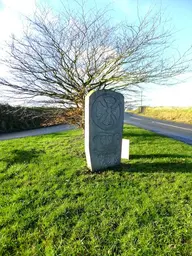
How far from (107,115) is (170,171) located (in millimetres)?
1797

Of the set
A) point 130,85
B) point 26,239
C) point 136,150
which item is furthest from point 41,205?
point 130,85

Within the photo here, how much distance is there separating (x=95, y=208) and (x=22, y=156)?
10.9 ft

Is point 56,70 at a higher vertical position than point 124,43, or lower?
lower

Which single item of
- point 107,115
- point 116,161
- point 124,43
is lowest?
point 116,161

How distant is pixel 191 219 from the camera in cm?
288

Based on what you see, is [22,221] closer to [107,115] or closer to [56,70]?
[107,115]

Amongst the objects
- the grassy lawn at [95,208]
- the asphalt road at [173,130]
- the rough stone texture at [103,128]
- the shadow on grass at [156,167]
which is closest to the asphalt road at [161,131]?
the asphalt road at [173,130]

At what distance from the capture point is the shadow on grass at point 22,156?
5449mm

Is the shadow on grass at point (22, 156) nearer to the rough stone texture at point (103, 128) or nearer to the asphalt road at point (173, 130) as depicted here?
the rough stone texture at point (103, 128)

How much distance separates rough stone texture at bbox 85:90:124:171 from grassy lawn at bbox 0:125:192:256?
0.31 meters

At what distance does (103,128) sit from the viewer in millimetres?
4672

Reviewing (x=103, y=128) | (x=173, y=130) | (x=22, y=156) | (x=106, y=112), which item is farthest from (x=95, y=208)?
(x=173, y=130)

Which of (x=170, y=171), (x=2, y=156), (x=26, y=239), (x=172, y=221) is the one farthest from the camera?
(x=2, y=156)

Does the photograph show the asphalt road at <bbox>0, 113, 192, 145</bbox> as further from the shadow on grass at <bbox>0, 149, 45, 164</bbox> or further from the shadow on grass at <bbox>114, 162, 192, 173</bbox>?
the shadow on grass at <bbox>0, 149, 45, 164</bbox>
